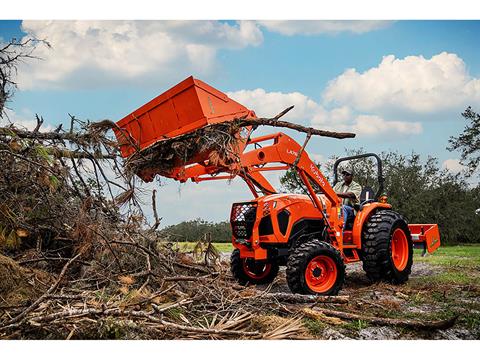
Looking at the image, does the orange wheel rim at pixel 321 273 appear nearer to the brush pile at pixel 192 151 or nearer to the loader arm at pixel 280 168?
the loader arm at pixel 280 168

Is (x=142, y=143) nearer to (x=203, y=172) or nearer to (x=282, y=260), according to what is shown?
(x=203, y=172)

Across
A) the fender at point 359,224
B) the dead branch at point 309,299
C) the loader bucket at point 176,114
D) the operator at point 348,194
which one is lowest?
the dead branch at point 309,299

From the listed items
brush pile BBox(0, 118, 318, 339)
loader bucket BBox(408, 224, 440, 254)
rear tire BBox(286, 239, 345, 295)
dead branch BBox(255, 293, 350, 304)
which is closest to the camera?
brush pile BBox(0, 118, 318, 339)

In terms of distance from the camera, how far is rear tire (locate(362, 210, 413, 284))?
674cm

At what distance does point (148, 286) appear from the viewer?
17.6ft

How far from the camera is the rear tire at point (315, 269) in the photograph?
579 centimetres

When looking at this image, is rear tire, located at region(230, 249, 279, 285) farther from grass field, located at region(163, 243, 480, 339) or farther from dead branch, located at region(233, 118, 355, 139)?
dead branch, located at region(233, 118, 355, 139)

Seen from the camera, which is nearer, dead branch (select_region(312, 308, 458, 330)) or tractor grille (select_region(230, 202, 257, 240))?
dead branch (select_region(312, 308, 458, 330))

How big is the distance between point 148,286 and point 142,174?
128 cm

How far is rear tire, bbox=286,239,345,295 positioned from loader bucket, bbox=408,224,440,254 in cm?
209

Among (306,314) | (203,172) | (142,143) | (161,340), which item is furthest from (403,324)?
(142,143)

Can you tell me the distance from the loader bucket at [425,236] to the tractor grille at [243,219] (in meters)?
2.54

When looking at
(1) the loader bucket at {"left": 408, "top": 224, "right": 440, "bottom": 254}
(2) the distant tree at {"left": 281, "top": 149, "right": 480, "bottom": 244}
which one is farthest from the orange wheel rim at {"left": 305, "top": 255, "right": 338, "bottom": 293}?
(2) the distant tree at {"left": 281, "top": 149, "right": 480, "bottom": 244}

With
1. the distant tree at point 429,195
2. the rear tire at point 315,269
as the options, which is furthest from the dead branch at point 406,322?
the distant tree at point 429,195
